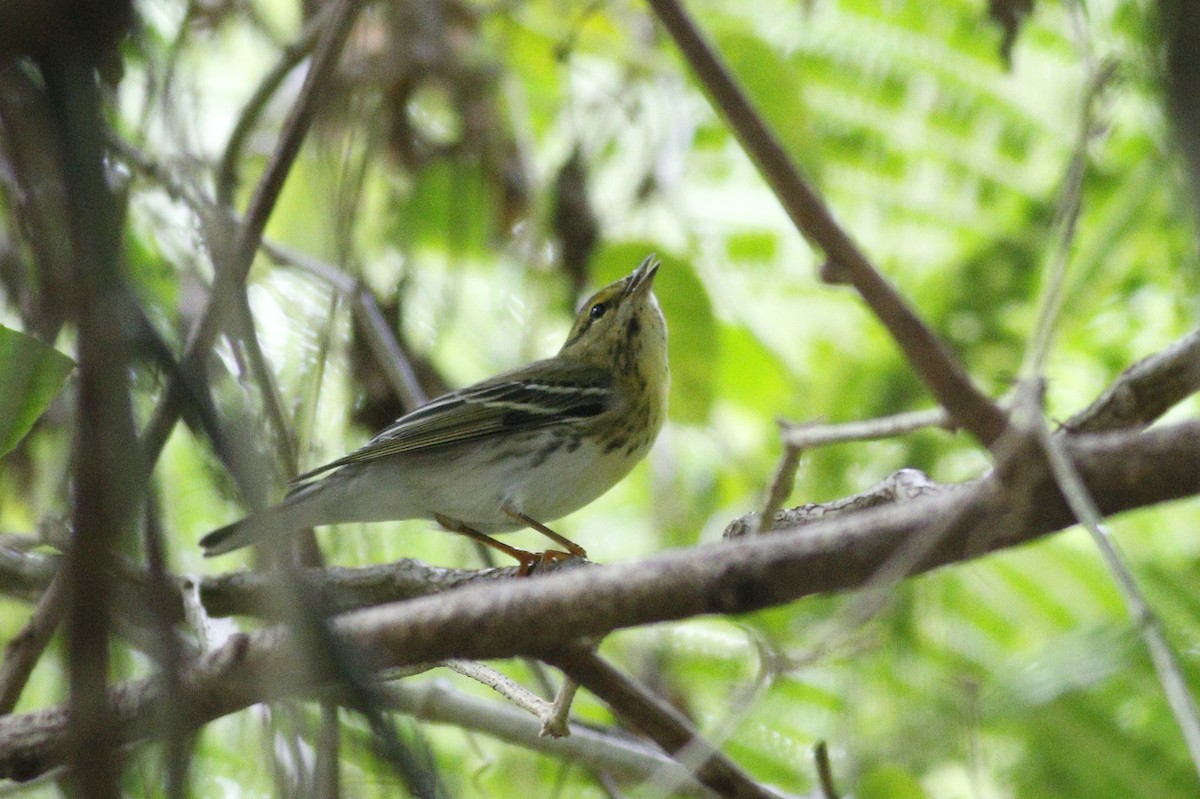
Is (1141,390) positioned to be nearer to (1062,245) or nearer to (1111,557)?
(1062,245)

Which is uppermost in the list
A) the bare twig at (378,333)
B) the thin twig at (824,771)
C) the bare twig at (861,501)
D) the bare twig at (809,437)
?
the bare twig at (378,333)

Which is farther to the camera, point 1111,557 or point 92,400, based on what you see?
point 1111,557

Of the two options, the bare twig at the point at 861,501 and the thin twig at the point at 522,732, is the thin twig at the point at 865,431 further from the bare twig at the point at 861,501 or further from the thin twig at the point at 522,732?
the thin twig at the point at 522,732

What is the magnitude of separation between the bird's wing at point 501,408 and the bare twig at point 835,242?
5.75 feet

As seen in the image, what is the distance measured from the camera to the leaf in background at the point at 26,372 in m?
1.88

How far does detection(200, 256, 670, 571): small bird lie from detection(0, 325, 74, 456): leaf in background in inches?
57.6

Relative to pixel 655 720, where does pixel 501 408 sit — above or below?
above

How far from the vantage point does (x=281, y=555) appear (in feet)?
3.31

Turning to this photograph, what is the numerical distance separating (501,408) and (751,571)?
278 cm

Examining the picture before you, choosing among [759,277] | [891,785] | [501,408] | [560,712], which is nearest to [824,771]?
[891,785]

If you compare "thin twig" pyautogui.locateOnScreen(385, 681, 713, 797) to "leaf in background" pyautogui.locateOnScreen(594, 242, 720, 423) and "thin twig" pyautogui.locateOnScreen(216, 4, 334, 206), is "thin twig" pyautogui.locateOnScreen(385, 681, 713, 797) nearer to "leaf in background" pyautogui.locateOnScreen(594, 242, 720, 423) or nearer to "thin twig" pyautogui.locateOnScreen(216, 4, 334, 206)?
"leaf in background" pyautogui.locateOnScreen(594, 242, 720, 423)

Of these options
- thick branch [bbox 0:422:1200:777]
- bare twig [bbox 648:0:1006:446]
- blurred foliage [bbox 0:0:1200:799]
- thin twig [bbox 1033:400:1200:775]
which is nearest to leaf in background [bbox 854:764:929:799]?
blurred foliage [bbox 0:0:1200:799]

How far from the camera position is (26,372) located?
189 cm

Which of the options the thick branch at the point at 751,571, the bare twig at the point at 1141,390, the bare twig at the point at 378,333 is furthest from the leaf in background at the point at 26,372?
the bare twig at the point at 1141,390
